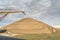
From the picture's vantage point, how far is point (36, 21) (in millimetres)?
939

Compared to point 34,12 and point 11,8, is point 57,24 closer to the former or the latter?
point 34,12

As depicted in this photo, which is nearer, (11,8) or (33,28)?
(33,28)

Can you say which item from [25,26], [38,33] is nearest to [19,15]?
[25,26]

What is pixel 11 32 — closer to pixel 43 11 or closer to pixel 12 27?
pixel 12 27

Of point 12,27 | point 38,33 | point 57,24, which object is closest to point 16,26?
point 12,27

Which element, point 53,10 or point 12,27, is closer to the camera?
point 12,27

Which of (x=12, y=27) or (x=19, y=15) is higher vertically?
(x=19, y=15)

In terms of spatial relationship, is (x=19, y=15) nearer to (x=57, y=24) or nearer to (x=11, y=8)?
(x=11, y=8)

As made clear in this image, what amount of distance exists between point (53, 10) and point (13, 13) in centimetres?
26

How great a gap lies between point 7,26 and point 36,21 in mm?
168

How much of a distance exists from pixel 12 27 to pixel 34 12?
21cm

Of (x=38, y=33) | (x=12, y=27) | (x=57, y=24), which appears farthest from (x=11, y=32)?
(x=57, y=24)

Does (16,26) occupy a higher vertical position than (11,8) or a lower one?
lower

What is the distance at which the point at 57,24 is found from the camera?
0.97 meters
